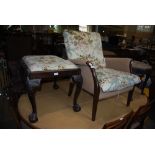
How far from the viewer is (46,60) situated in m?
2.04

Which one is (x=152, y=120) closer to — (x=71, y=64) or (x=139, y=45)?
(x=71, y=64)

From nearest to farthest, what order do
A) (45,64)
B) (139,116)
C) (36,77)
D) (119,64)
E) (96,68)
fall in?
(139,116), (36,77), (45,64), (96,68), (119,64)

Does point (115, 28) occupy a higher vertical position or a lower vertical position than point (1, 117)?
higher

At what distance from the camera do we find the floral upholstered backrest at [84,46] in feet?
7.43

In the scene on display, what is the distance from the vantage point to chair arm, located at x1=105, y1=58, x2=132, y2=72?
2432mm

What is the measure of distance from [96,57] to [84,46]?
0.21 metres

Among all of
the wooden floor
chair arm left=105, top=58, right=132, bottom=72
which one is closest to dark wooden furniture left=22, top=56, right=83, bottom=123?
the wooden floor

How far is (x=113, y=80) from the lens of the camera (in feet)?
6.50

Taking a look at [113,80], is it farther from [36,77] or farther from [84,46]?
[36,77]

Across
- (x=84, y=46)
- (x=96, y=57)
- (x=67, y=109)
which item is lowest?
(x=67, y=109)

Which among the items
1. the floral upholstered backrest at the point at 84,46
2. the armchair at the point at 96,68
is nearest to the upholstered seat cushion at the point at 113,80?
the armchair at the point at 96,68

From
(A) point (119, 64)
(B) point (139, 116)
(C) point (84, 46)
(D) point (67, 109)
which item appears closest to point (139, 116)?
(B) point (139, 116)
